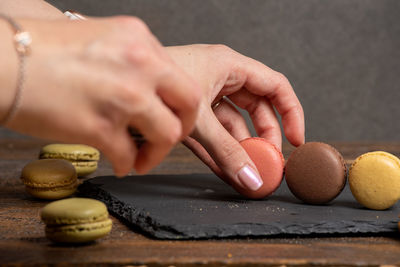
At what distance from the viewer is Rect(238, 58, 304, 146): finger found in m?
1.54

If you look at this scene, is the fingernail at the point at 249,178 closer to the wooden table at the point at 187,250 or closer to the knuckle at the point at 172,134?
the wooden table at the point at 187,250

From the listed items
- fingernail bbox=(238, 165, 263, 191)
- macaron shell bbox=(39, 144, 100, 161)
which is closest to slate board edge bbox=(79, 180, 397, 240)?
fingernail bbox=(238, 165, 263, 191)

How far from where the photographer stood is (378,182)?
3.84 ft

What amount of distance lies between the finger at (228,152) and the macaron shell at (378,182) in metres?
0.22

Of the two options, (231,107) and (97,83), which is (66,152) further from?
(97,83)

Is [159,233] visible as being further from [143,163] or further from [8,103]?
[8,103]

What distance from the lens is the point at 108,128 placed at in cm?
71

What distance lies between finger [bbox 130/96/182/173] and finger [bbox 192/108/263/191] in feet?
1.46

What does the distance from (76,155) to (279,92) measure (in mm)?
632

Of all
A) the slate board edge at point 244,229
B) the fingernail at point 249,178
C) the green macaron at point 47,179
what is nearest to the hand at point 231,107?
the fingernail at point 249,178

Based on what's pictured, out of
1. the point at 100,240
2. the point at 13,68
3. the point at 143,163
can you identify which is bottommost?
the point at 100,240

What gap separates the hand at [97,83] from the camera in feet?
2.20

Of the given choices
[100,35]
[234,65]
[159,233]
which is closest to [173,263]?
[159,233]

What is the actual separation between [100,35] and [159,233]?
435 millimetres
